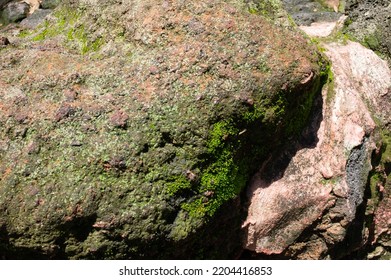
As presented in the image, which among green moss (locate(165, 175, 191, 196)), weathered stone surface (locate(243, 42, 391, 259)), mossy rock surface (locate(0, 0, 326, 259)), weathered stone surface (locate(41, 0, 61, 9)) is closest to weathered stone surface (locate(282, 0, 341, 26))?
weathered stone surface (locate(243, 42, 391, 259))

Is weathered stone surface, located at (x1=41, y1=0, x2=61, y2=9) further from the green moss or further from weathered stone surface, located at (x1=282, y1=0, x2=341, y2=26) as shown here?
the green moss

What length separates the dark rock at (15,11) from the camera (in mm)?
5755

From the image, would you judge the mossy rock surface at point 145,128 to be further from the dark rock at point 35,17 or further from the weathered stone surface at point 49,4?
the weathered stone surface at point 49,4

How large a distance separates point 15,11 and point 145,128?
3942mm

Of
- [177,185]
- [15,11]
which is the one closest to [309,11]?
[177,185]

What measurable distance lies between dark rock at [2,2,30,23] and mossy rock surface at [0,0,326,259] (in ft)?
9.12

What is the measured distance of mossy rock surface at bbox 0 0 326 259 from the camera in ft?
9.34

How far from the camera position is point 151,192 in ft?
9.53

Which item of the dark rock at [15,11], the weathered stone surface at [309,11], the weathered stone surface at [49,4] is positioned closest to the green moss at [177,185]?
the weathered stone surface at [309,11]

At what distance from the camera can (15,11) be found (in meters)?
5.83

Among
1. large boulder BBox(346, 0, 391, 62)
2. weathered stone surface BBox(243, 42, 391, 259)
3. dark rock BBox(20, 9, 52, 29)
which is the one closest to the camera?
weathered stone surface BBox(243, 42, 391, 259)

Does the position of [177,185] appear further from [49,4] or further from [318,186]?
[49,4]

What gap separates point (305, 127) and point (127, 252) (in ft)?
5.76
